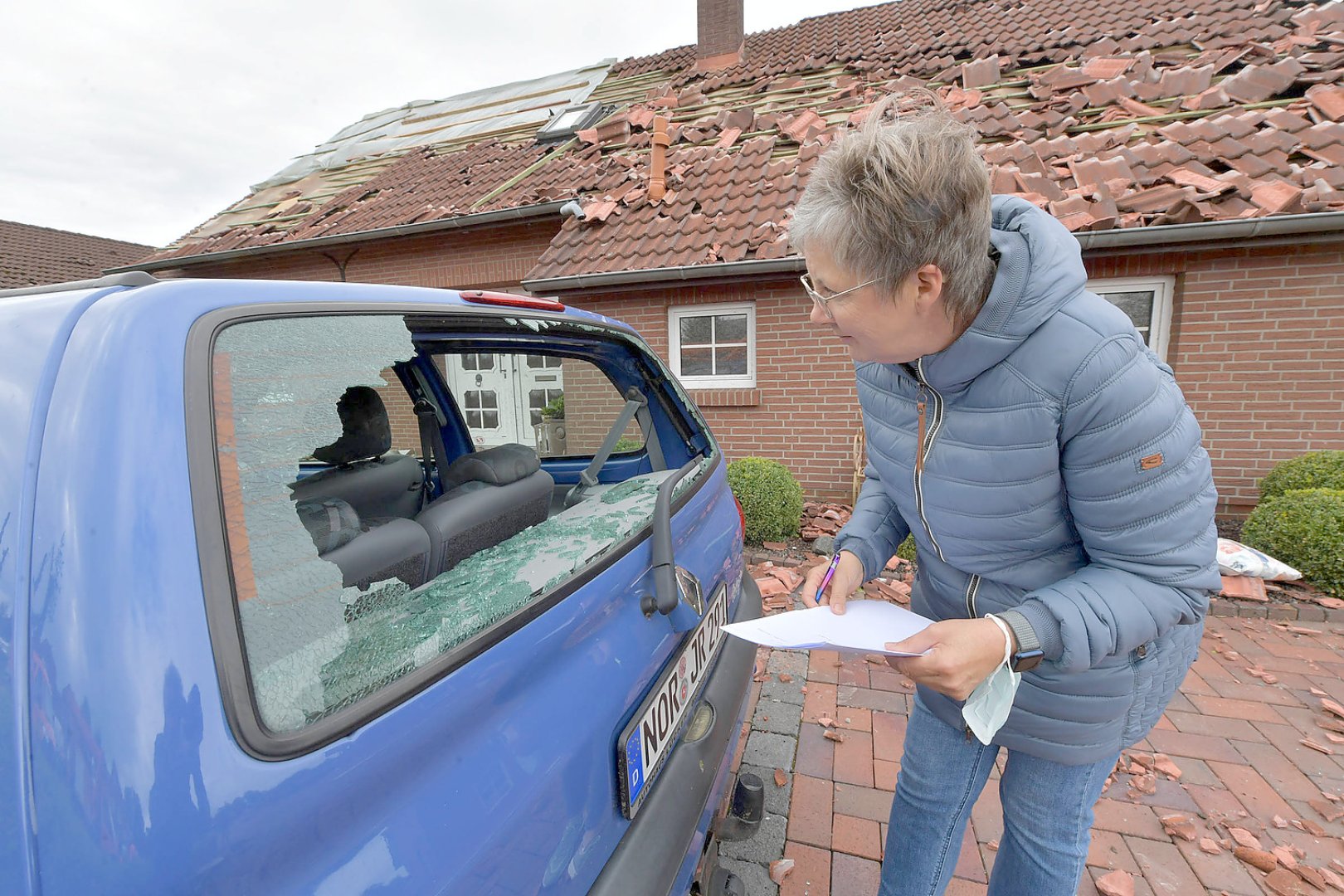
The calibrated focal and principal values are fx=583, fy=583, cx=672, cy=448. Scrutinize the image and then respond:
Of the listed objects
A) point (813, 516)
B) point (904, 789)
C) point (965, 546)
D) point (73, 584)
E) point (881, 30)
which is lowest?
point (813, 516)

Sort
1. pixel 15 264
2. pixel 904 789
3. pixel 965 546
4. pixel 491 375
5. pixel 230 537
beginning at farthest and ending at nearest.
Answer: pixel 15 264 → pixel 491 375 → pixel 904 789 → pixel 965 546 → pixel 230 537

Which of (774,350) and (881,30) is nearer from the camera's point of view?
(774,350)

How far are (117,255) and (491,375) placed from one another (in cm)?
1847

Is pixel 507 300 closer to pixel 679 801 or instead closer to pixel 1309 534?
pixel 679 801

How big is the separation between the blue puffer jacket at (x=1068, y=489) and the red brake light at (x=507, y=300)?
0.91 meters

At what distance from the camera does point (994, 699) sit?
1.05m

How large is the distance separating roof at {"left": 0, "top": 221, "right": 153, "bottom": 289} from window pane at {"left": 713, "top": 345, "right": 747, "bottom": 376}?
645 inches

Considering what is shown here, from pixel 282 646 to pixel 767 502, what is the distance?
14.0 ft

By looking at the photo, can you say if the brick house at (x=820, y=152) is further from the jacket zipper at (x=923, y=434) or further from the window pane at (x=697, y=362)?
the jacket zipper at (x=923, y=434)

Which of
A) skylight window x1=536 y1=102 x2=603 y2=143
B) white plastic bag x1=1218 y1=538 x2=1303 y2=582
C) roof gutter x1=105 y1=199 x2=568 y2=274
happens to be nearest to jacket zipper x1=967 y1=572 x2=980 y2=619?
white plastic bag x1=1218 y1=538 x2=1303 y2=582

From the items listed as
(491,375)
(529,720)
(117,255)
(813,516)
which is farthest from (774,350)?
(117,255)

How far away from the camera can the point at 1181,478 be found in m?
0.98

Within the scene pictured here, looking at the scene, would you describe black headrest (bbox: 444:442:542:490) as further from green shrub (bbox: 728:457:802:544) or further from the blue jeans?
green shrub (bbox: 728:457:802:544)

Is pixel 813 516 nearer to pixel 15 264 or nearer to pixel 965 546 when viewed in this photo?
pixel 965 546
